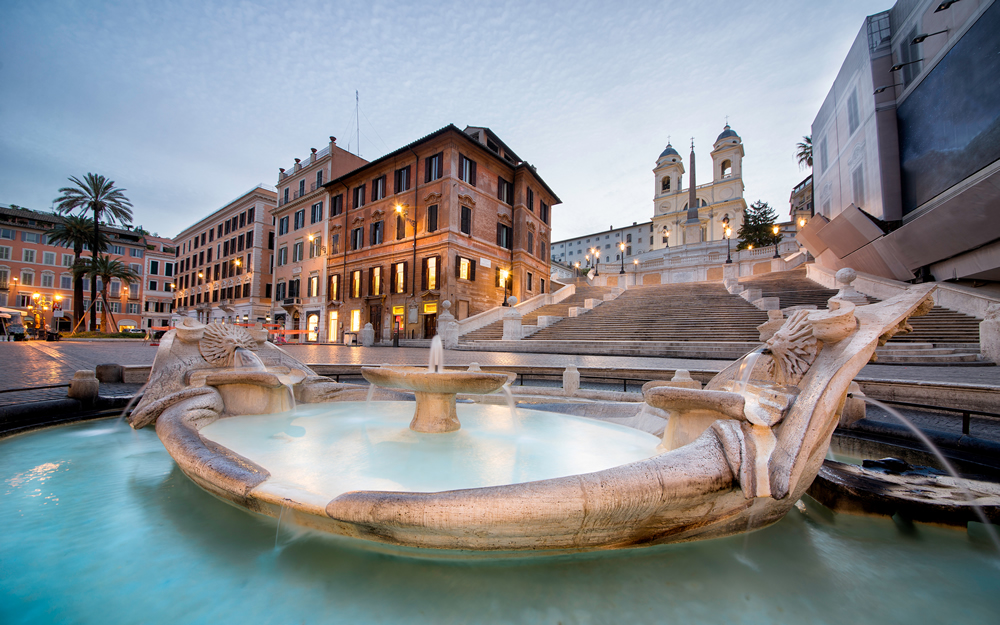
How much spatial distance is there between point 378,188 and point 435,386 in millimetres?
30384

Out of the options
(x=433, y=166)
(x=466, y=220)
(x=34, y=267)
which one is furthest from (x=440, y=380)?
(x=34, y=267)

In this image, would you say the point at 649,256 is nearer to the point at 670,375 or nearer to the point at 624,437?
the point at 670,375

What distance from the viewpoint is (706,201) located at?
64.0 m

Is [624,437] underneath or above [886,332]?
underneath

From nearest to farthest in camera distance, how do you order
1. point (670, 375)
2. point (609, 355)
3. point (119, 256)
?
point (670, 375), point (609, 355), point (119, 256)

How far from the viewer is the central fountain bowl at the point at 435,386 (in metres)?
3.61

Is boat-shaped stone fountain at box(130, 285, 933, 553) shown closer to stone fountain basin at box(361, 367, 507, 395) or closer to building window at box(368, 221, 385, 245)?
stone fountain basin at box(361, 367, 507, 395)

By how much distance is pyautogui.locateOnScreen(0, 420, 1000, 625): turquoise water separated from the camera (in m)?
1.81

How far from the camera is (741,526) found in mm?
2377

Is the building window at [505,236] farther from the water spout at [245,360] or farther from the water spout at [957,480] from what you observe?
the water spout at [957,480]

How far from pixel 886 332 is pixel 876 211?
84.6 feet

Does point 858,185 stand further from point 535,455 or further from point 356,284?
point 356,284

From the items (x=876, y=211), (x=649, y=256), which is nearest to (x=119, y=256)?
(x=649, y=256)

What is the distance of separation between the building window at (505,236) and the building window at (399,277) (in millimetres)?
7676
